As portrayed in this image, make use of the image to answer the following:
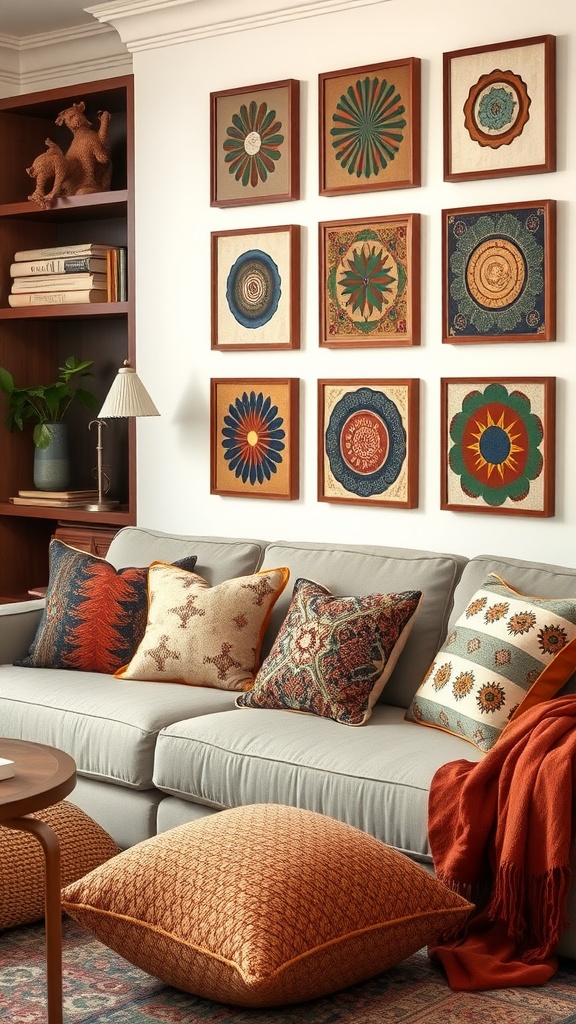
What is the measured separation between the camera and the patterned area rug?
103 inches

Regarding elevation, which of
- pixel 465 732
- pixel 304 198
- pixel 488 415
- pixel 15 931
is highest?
pixel 304 198

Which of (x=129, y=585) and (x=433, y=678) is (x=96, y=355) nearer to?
(x=129, y=585)

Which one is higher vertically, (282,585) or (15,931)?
(282,585)

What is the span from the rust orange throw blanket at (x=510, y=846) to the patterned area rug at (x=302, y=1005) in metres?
0.05

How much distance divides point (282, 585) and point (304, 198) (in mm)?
1343

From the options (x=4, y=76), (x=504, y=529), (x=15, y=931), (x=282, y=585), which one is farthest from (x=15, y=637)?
(x=4, y=76)

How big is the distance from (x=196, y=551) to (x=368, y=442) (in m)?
0.64

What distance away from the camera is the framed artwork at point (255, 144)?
14.5ft

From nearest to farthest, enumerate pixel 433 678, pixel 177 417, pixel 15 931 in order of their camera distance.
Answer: pixel 15 931 < pixel 433 678 < pixel 177 417

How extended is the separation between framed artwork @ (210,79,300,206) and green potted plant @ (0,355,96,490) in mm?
997

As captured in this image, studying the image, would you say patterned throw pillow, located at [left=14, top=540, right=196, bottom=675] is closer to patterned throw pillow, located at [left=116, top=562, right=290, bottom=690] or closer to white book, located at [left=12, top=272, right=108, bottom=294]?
patterned throw pillow, located at [left=116, top=562, right=290, bottom=690]

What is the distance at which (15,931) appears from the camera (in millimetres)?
3096

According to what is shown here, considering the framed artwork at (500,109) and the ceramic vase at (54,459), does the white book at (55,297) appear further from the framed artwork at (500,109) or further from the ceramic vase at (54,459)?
the framed artwork at (500,109)

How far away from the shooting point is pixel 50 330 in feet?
18.5
